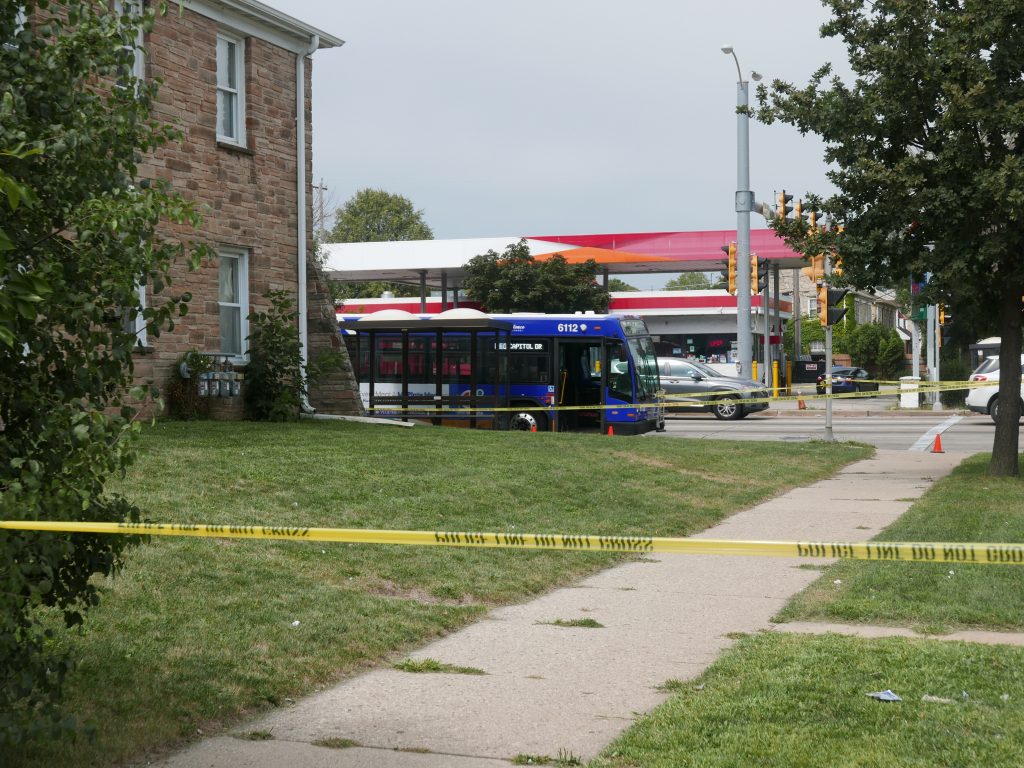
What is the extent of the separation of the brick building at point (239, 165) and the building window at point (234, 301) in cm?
2

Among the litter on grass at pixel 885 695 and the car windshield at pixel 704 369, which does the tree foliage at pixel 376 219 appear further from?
the litter on grass at pixel 885 695

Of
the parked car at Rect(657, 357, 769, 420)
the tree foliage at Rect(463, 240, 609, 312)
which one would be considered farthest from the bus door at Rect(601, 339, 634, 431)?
the tree foliage at Rect(463, 240, 609, 312)

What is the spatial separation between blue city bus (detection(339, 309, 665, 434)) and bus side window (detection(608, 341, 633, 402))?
0.9 inches

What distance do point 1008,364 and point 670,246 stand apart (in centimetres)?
3315

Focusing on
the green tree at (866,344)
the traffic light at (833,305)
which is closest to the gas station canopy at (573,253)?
the traffic light at (833,305)

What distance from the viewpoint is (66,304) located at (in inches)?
191

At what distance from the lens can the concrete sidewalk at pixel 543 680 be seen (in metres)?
5.45

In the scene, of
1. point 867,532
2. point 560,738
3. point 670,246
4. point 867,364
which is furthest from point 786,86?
point 867,364

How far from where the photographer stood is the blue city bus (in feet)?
88.7

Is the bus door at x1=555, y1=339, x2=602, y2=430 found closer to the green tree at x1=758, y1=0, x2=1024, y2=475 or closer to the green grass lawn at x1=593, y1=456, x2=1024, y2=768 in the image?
the green tree at x1=758, y1=0, x2=1024, y2=475

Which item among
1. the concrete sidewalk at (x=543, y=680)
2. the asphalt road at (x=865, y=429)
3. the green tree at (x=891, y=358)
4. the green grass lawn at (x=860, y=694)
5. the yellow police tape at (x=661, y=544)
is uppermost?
the green tree at (x=891, y=358)

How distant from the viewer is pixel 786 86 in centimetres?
1764

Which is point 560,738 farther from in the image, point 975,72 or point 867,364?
point 867,364

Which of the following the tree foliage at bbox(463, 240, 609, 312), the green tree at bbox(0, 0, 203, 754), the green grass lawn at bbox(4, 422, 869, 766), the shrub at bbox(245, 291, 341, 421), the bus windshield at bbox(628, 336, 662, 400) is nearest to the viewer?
the green tree at bbox(0, 0, 203, 754)
